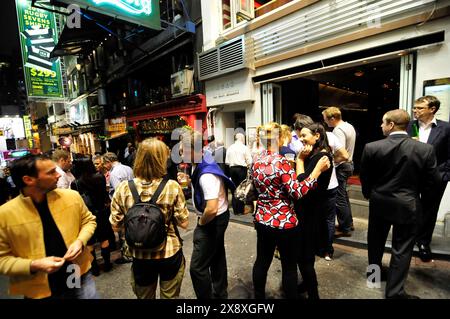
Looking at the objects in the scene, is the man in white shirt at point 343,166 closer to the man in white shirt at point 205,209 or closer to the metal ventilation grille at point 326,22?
the man in white shirt at point 205,209

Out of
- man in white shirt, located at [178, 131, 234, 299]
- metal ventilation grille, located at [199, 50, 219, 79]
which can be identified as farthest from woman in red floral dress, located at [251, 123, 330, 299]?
metal ventilation grille, located at [199, 50, 219, 79]

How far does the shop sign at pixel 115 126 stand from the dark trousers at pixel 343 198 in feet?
40.5

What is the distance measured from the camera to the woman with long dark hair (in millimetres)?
2234

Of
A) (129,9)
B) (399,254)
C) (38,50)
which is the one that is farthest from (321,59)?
(38,50)

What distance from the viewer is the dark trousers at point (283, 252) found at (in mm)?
2098

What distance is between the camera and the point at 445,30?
3.65 metres

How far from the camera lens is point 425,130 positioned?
3.04 meters

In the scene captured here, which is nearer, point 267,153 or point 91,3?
point 267,153

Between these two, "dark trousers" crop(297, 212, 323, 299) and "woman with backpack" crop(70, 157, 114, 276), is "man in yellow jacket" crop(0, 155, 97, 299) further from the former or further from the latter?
"dark trousers" crop(297, 212, 323, 299)

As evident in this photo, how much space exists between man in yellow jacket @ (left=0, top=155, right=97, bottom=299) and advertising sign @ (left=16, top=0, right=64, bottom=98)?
1457cm

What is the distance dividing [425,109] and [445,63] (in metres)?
1.60
